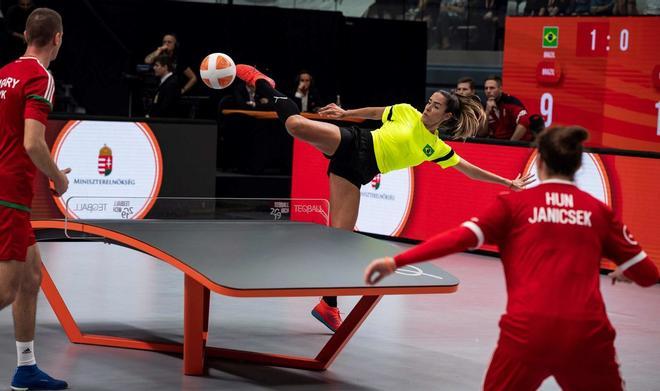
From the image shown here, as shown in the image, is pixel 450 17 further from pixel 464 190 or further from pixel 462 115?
pixel 462 115

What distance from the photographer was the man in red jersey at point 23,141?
16.7 ft

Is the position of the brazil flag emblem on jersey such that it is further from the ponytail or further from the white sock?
the white sock

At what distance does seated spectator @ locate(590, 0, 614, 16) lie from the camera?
49.3ft

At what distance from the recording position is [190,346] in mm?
5891

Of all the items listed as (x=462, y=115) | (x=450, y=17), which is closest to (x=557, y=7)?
(x=450, y=17)

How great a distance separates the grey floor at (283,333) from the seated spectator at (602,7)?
20.7 feet

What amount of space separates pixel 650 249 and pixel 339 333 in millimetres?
4427

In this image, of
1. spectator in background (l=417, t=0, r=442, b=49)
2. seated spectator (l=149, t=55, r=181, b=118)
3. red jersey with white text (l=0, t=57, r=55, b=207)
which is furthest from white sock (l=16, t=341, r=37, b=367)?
spectator in background (l=417, t=0, r=442, b=49)

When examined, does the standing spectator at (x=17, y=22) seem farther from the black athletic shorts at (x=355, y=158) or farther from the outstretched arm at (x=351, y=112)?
the black athletic shorts at (x=355, y=158)

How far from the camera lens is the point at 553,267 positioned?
12.5 ft

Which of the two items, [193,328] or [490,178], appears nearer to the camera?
[193,328]

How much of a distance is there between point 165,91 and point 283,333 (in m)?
6.03

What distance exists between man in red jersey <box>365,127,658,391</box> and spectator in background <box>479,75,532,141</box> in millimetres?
7796

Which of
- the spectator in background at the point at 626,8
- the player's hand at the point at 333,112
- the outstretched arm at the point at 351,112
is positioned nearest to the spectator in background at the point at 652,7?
the spectator in background at the point at 626,8
